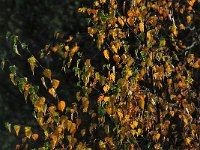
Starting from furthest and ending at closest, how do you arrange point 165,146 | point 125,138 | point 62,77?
point 62,77
point 165,146
point 125,138

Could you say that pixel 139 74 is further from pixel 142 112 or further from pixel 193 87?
pixel 193 87

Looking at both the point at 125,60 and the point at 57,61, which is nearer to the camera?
the point at 125,60

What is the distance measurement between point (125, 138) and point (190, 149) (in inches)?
29.1

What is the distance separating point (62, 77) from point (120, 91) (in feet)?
11.2

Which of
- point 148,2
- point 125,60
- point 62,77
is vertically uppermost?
point 148,2

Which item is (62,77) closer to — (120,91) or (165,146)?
(165,146)

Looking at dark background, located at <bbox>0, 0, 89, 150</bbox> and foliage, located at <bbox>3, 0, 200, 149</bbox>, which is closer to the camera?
foliage, located at <bbox>3, 0, 200, 149</bbox>

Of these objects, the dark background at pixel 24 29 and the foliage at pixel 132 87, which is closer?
the foliage at pixel 132 87

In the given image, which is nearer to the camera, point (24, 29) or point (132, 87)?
point (132, 87)

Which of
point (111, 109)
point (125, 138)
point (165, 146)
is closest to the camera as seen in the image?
point (111, 109)

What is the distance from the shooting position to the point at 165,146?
20.4ft

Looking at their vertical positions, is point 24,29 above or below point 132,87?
above

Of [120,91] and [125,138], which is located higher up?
[120,91]

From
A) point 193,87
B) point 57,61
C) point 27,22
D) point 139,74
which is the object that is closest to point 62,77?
point 57,61
